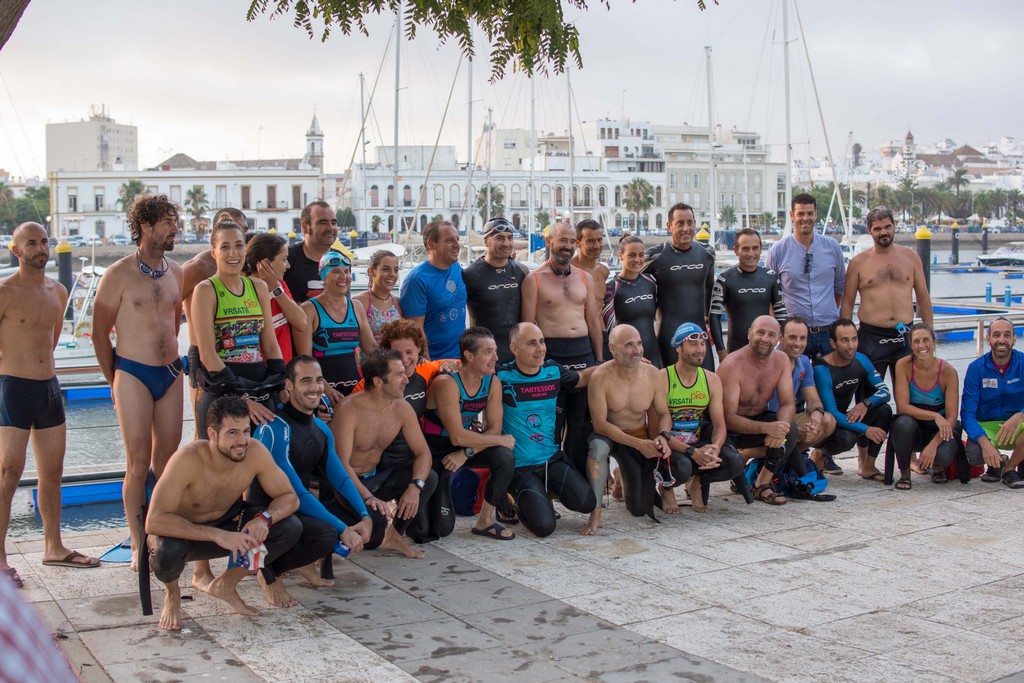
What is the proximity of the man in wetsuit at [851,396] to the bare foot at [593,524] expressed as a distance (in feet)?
7.51

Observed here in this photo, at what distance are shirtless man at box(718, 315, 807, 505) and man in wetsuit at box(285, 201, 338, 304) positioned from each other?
2989 millimetres

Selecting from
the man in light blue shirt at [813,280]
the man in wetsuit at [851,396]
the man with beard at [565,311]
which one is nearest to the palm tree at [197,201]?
the man in light blue shirt at [813,280]

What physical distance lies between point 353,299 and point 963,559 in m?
4.13

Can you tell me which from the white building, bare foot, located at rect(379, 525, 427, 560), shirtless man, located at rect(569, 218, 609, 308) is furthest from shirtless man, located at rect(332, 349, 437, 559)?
the white building

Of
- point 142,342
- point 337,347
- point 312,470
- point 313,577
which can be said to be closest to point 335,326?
point 337,347

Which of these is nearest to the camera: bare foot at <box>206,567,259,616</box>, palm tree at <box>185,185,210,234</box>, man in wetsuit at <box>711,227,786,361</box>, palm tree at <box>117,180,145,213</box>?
bare foot at <box>206,567,259,616</box>

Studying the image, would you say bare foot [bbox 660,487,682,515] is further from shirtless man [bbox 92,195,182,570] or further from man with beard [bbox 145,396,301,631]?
shirtless man [bbox 92,195,182,570]

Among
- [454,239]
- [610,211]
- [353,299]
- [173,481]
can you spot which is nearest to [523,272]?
[454,239]

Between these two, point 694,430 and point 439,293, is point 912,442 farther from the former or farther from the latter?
point 439,293

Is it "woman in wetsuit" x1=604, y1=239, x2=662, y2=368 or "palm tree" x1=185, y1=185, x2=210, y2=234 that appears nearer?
"woman in wetsuit" x1=604, y1=239, x2=662, y2=368

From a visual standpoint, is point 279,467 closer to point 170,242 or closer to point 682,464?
point 170,242

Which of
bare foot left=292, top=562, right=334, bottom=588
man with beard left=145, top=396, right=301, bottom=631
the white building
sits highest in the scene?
the white building

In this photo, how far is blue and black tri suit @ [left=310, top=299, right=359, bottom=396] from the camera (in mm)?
6867

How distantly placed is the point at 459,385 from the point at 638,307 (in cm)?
181
